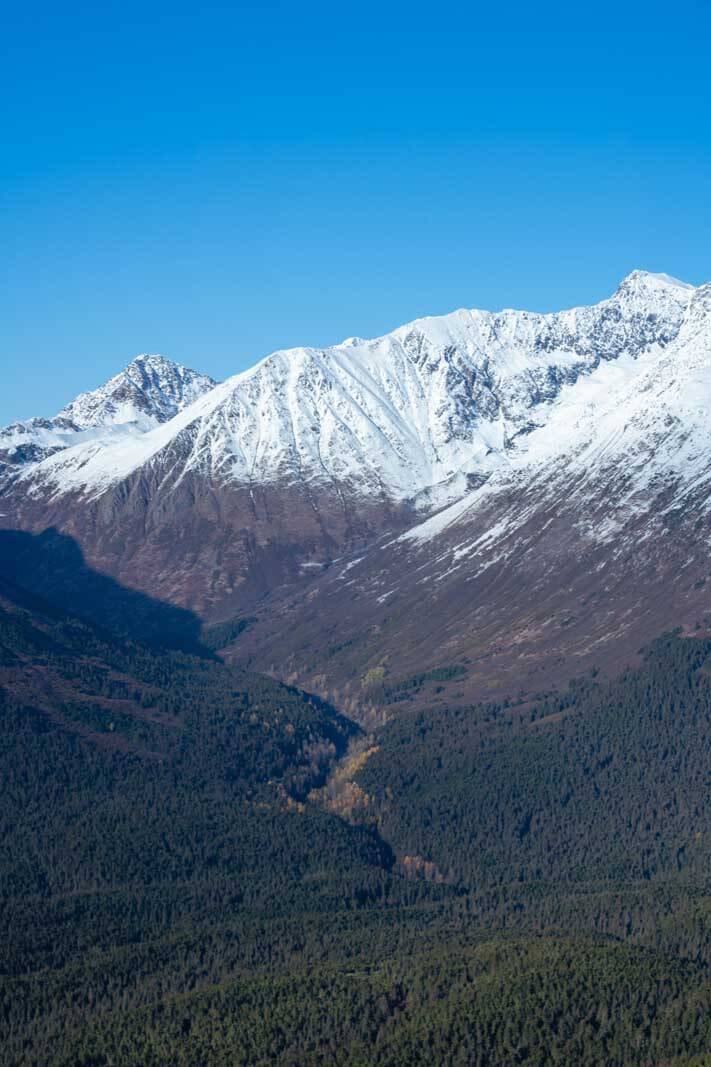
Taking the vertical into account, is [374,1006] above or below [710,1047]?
above

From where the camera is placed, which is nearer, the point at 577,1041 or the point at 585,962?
the point at 577,1041

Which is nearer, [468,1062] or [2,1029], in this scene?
[468,1062]

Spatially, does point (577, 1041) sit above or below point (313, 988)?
below

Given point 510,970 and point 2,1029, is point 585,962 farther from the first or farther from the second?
point 2,1029

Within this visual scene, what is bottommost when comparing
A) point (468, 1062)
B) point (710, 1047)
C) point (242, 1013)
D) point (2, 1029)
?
point (710, 1047)

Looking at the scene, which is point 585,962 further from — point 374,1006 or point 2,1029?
point 2,1029

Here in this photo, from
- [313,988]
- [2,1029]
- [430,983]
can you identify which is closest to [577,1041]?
[430,983]

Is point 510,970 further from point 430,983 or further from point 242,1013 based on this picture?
point 242,1013

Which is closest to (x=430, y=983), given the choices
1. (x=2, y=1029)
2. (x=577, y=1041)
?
(x=577, y=1041)
